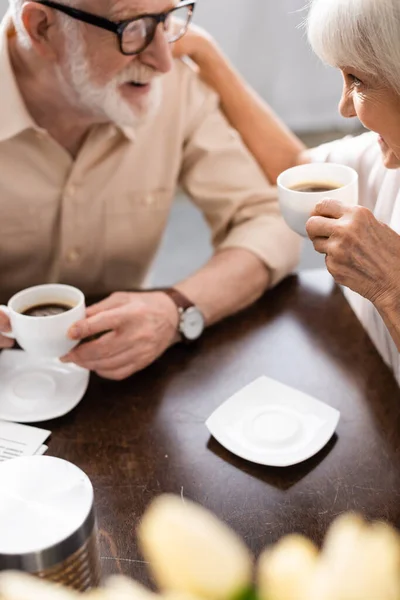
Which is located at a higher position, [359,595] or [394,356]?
[359,595]

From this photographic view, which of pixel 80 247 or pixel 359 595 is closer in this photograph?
pixel 359 595

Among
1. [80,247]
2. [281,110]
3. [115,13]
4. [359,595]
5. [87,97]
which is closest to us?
[359,595]

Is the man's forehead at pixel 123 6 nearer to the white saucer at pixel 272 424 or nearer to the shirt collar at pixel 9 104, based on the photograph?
the shirt collar at pixel 9 104

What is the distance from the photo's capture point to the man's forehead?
1.42 metres

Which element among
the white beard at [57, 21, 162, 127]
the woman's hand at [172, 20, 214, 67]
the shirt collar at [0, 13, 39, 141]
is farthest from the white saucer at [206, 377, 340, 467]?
the woman's hand at [172, 20, 214, 67]

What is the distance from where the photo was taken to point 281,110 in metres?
4.21

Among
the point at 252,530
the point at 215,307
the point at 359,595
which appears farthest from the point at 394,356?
the point at 359,595

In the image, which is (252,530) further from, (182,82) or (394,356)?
(182,82)

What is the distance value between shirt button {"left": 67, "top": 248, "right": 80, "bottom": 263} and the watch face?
0.43 meters

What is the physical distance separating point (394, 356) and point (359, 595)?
98 centimetres

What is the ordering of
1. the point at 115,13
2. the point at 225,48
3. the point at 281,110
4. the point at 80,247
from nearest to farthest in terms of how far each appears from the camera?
1. the point at 115,13
2. the point at 80,247
3. the point at 225,48
4. the point at 281,110

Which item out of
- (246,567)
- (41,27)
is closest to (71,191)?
(41,27)

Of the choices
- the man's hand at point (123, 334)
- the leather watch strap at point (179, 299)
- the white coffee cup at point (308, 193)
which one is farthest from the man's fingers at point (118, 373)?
the white coffee cup at point (308, 193)

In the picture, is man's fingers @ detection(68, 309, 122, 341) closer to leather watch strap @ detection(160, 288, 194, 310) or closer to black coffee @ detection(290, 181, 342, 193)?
leather watch strap @ detection(160, 288, 194, 310)
